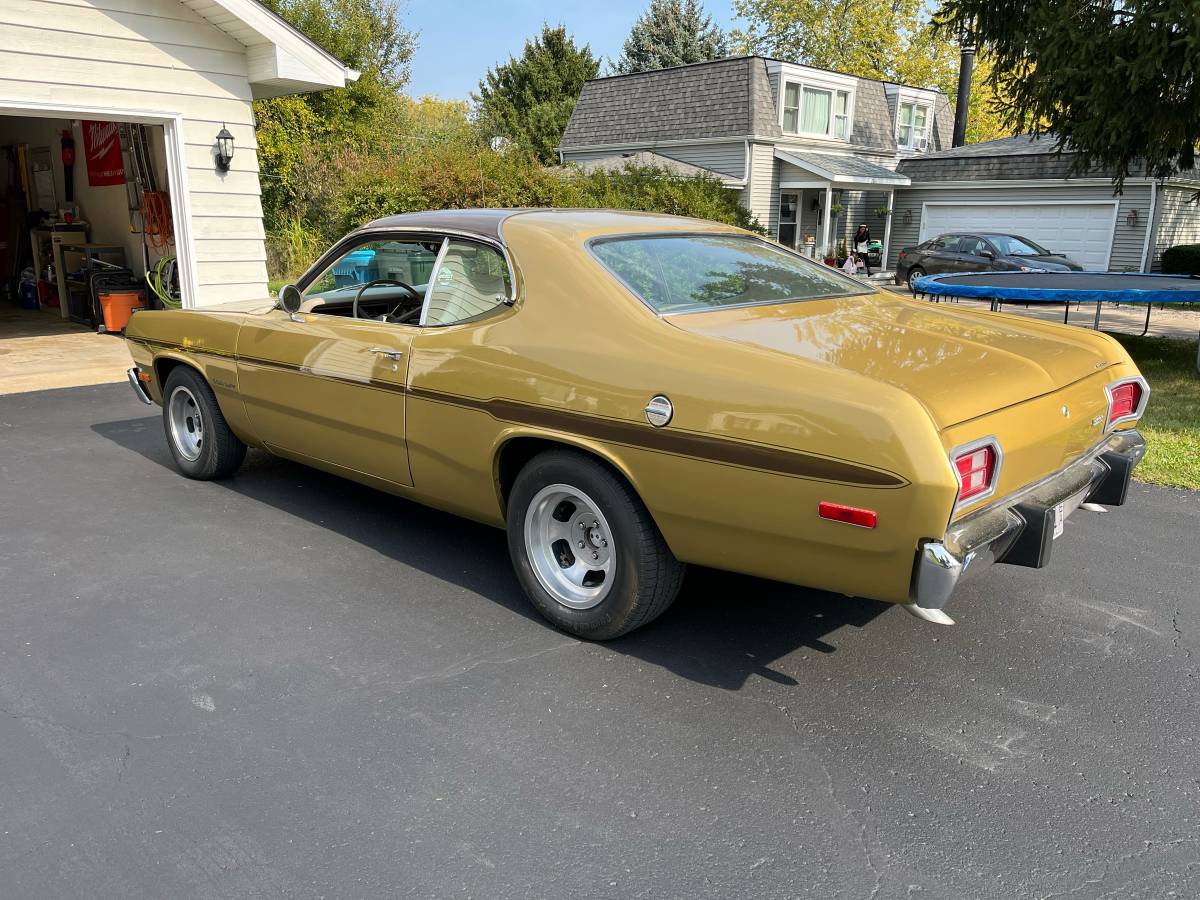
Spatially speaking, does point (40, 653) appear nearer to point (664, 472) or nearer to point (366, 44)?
point (664, 472)

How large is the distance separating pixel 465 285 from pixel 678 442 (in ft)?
4.65

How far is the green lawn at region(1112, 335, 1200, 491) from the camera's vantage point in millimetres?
5949

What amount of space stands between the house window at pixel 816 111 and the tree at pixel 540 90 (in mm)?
13625

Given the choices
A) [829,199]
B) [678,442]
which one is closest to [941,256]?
[829,199]

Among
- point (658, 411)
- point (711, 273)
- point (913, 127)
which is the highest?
point (913, 127)

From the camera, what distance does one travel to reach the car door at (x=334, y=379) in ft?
13.7

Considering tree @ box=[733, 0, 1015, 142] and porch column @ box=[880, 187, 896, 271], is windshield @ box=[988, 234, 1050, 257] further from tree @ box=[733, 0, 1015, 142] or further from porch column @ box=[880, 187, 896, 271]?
tree @ box=[733, 0, 1015, 142]

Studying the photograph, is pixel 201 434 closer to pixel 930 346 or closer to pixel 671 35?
pixel 930 346

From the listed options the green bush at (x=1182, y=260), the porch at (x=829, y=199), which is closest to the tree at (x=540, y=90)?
the porch at (x=829, y=199)

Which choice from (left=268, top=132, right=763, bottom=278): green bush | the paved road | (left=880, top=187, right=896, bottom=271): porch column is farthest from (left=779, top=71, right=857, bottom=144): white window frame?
the paved road

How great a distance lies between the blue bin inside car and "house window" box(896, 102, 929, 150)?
1163 inches

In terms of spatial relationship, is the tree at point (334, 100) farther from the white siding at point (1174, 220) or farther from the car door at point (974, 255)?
the white siding at point (1174, 220)

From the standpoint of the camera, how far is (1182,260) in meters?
21.0

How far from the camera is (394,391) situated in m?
4.11
